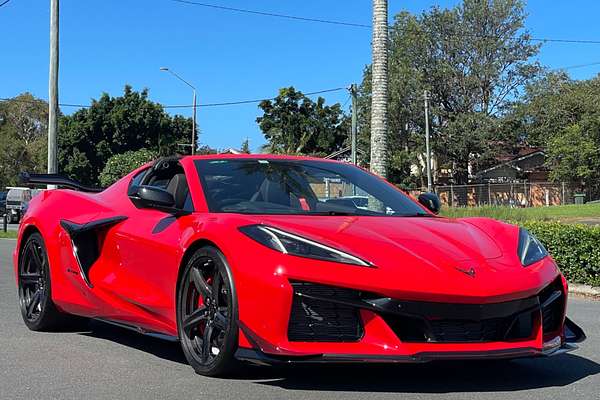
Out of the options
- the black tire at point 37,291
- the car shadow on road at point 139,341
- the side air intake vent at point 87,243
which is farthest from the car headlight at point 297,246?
the black tire at point 37,291

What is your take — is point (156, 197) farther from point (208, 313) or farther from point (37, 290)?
point (37, 290)

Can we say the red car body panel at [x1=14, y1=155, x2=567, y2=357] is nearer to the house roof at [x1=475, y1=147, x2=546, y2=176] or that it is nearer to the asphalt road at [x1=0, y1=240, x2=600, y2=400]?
the asphalt road at [x1=0, y1=240, x2=600, y2=400]

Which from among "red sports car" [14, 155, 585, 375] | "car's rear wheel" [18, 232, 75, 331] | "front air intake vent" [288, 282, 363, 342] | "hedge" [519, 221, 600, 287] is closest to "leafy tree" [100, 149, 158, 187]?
"hedge" [519, 221, 600, 287]

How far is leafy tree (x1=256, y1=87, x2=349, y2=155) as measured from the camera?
64000 mm

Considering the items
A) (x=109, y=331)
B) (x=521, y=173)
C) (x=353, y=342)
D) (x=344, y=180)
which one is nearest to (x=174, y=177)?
(x=344, y=180)

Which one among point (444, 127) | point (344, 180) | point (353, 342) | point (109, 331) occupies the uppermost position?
point (444, 127)

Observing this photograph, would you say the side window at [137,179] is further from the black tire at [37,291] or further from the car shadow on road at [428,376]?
the car shadow on road at [428,376]

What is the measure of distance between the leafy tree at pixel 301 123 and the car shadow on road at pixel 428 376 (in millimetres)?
58622

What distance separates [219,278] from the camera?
4.02 m

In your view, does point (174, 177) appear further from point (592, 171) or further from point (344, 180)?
point (592, 171)

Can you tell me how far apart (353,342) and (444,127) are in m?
50.8

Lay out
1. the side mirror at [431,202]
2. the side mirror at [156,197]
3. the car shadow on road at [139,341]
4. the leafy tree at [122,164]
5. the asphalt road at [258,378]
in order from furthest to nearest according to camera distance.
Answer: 1. the leafy tree at [122,164]
2. the side mirror at [431,202]
3. the car shadow on road at [139,341]
4. the side mirror at [156,197]
5. the asphalt road at [258,378]

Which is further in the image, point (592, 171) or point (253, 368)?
point (592, 171)

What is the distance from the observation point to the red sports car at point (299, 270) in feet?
11.8
